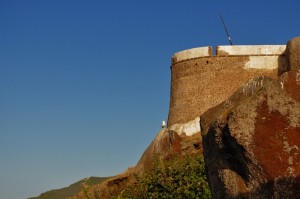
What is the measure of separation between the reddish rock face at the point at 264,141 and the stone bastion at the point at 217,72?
112 feet

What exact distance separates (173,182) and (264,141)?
13867mm

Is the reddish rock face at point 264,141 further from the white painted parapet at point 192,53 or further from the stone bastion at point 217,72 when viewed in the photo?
the white painted parapet at point 192,53

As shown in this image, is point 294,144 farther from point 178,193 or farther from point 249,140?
point 178,193

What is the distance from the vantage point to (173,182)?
19594mm

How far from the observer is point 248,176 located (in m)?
6.09

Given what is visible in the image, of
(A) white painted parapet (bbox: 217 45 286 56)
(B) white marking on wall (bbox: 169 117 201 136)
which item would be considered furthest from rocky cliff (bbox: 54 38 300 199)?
(A) white painted parapet (bbox: 217 45 286 56)

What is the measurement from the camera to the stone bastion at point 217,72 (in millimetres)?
40938

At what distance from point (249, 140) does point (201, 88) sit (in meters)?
35.7

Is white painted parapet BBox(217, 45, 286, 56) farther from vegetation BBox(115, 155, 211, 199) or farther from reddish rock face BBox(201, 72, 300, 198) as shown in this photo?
reddish rock face BBox(201, 72, 300, 198)

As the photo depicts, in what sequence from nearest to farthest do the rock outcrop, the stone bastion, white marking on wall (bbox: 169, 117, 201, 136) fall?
the rock outcrop < white marking on wall (bbox: 169, 117, 201, 136) < the stone bastion

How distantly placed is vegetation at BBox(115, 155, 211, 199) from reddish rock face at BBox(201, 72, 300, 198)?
12.4 m

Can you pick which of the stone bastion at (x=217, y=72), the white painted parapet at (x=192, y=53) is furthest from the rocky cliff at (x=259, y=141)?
the white painted parapet at (x=192, y=53)

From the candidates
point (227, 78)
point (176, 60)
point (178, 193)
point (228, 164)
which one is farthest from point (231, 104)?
point (176, 60)

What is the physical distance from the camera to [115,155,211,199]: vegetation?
18.9m
